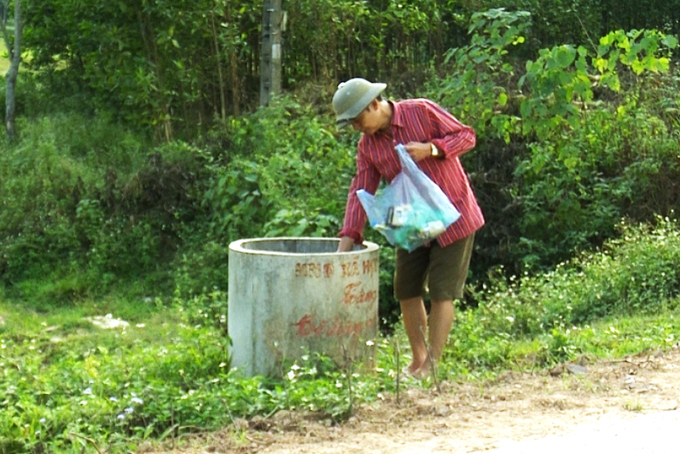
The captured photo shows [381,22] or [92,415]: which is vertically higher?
[381,22]

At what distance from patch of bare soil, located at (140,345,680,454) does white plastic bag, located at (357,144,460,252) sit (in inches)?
34.4

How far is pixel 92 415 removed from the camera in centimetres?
596

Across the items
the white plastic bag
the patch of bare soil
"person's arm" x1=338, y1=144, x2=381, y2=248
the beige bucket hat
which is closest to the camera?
the patch of bare soil

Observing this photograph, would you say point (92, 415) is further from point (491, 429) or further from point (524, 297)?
point (524, 297)

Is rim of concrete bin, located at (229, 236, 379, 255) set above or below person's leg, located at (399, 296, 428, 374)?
above

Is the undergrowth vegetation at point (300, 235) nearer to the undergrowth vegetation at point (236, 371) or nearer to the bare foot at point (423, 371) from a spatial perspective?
the undergrowth vegetation at point (236, 371)

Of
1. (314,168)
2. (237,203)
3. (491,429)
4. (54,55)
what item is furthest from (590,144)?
(54,55)

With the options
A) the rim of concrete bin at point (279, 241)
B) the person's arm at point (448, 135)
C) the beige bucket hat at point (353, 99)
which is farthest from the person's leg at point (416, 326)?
the beige bucket hat at point (353, 99)

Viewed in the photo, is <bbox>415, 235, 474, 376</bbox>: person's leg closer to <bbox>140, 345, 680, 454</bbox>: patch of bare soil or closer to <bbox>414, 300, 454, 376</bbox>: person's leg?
<bbox>414, 300, 454, 376</bbox>: person's leg

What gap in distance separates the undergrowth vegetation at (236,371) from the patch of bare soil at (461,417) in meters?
0.17

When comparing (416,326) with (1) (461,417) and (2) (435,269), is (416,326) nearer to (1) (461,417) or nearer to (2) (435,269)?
(2) (435,269)

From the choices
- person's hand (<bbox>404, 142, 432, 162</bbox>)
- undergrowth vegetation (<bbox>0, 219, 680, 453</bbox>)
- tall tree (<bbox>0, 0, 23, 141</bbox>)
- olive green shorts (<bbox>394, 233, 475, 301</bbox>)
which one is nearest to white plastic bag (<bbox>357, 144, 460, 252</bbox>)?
person's hand (<bbox>404, 142, 432, 162</bbox>)

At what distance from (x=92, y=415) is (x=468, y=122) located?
20.4ft

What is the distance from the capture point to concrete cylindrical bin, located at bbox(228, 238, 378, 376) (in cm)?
652
